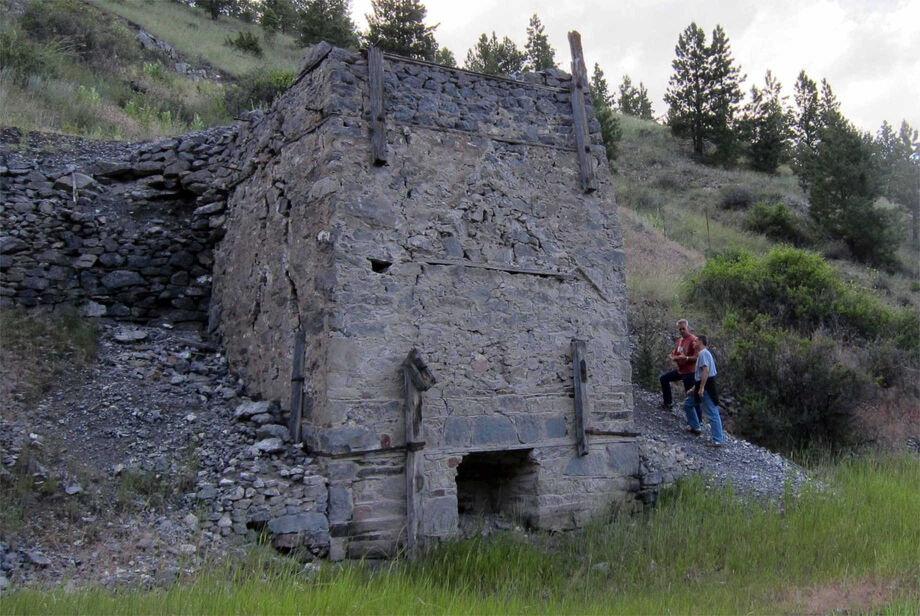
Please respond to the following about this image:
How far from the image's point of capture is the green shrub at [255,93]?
18000 mm

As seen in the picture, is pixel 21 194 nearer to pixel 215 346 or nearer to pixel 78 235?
pixel 78 235

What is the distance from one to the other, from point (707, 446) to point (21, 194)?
337 inches

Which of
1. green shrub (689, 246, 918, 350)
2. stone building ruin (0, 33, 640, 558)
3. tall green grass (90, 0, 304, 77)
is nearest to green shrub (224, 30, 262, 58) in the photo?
tall green grass (90, 0, 304, 77)

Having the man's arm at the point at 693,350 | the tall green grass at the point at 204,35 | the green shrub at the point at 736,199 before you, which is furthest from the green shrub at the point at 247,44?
the man's arm at the point at 693,350

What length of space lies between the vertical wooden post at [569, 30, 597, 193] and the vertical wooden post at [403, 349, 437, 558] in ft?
9.07

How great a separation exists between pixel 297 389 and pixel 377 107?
2612 mm

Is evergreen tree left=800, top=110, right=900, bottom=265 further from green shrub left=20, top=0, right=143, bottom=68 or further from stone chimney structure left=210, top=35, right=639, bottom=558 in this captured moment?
green shrub left=20, top=0, right=143, bottom=68

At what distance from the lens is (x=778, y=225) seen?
24.2 meters

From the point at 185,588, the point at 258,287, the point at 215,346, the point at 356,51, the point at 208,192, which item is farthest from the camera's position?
the point at 208,192

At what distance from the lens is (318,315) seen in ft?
22.1

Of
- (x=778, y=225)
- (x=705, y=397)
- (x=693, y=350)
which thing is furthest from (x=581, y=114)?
(x=778, y=225)

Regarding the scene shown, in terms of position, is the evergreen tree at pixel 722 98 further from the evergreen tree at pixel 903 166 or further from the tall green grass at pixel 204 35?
the tall green grass at pixel 204 35

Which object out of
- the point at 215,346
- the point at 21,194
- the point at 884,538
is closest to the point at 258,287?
the point at 215,346

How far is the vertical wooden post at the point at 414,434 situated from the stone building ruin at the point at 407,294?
17 mm
